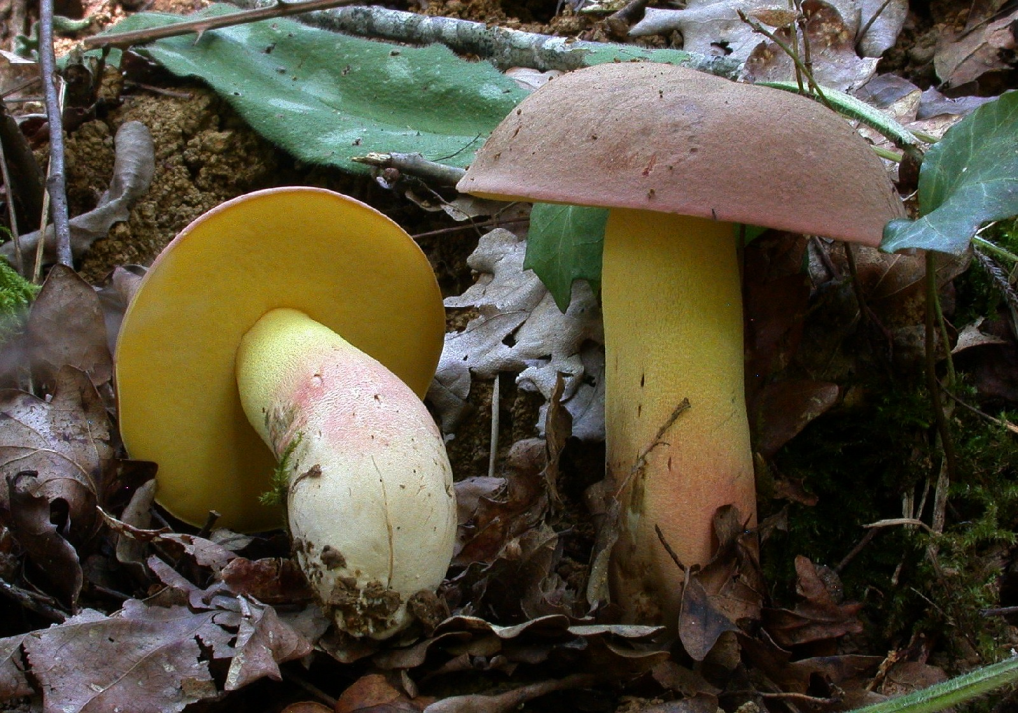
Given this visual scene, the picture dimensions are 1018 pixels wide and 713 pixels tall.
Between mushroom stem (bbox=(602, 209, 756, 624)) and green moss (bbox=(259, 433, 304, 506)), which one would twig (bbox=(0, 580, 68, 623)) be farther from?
mushroom stem (bbox=(602, 209, 756, 624))

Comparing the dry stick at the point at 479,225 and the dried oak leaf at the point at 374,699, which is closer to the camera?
the dried oak leaf at the point at 374,699

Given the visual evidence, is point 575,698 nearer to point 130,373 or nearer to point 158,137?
point 130,373

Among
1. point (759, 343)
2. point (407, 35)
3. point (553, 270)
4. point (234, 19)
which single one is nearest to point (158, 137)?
Result: point (234, 19)

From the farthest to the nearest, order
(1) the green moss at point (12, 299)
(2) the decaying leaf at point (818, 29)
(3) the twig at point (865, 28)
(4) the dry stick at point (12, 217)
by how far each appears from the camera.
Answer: (3) the twig at point (865, 28)
(2) the decaying leaf at point (818, 29)
(4) the dry stick at point (12, 217)
(1) the green moss at point (12, 299)

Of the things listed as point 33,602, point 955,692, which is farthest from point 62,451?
point 955,692

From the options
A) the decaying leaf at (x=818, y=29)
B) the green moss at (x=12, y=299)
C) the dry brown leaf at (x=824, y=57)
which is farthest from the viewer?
the decaying leaf at (x=818, y=29)

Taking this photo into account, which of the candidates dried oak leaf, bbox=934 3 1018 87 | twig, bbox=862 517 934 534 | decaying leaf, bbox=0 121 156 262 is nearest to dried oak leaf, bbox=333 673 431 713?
twig, bbox=862 517 934 534

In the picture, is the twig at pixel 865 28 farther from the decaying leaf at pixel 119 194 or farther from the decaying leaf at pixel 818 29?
the decaying leaf at pixel 119 194

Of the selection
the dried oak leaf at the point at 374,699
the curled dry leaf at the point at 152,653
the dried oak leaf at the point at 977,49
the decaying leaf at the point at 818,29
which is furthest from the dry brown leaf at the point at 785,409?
the dried oak leaf at the point at 977,49

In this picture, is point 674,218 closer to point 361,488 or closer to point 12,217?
point 361,488
